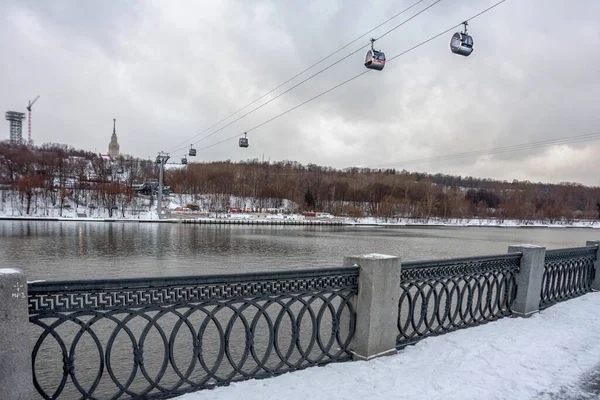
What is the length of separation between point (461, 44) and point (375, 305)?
5.95m

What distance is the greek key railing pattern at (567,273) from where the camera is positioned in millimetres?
6531

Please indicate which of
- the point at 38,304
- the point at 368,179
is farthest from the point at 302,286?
the point at 368,179

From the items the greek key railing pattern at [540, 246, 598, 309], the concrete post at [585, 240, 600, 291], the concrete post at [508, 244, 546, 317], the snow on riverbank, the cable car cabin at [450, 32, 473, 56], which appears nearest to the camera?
the concrete post at [508, 244, 546, 317]

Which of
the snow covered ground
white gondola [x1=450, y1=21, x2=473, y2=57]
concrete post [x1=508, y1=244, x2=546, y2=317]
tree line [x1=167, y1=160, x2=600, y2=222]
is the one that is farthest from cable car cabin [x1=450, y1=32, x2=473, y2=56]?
tree line [x1=167, y1=160, x2=600, y2=222]

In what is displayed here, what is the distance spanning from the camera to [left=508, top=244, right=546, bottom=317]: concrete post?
586 centimetres

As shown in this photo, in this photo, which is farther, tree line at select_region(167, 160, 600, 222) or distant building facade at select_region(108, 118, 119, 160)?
distant building facade at select_region(108, 118, 119, 160)

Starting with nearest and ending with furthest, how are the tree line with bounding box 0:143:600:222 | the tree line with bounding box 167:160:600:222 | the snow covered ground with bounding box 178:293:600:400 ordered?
the snow covered ground with bounding box 178:293:600:400
the tree line with bounding box 0:143:600:222
the tree line with bounding box 167:160:600:222

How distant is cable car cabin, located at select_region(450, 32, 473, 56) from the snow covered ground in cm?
533

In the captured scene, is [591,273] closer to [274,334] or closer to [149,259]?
[274,334]

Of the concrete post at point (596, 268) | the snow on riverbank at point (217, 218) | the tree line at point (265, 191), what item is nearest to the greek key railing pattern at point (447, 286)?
the concrete post at point (596, 268)

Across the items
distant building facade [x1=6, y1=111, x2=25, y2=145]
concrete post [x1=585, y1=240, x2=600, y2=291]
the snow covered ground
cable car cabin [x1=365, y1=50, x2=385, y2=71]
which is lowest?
the snow covered ground

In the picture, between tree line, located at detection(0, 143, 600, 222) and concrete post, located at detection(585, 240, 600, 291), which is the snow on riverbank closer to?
tree line, located at detection(0, 143, 600, 222)

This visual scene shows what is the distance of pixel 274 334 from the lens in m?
3.65

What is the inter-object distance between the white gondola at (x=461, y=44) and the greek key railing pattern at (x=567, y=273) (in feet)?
→ 13.8
